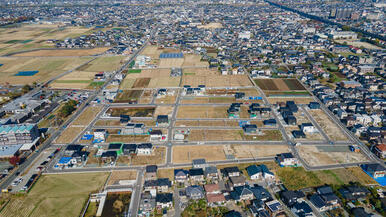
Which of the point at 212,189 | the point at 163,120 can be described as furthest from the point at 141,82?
the point at 212,189

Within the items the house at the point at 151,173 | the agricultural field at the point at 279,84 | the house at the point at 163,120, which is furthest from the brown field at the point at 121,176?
the agricultural field at the point at 279,84

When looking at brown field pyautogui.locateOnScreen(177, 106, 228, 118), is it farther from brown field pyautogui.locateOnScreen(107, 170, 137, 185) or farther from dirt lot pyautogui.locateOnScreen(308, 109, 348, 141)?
brown field pyautogui.locateOnScreen(107, 170, 137, 185)

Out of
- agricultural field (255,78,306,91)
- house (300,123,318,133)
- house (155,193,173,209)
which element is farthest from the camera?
agricultural field (255,78,306,91)

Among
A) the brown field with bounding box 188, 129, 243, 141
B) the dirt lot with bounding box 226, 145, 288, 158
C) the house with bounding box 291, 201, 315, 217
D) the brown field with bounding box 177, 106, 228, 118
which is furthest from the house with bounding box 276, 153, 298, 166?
the brown field with bounding box 177, 106, 228, 118

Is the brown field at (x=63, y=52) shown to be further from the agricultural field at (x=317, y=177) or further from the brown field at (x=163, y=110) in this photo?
the agricultural field at (x=317, y=177)

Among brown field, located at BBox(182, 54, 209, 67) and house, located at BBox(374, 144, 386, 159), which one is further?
brown field, located at BBox(182, 54, 209, 67)

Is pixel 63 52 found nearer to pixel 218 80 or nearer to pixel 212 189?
pixel 218 80

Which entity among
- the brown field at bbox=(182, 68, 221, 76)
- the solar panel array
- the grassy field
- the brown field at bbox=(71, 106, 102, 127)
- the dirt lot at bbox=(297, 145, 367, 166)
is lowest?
the grassy field
